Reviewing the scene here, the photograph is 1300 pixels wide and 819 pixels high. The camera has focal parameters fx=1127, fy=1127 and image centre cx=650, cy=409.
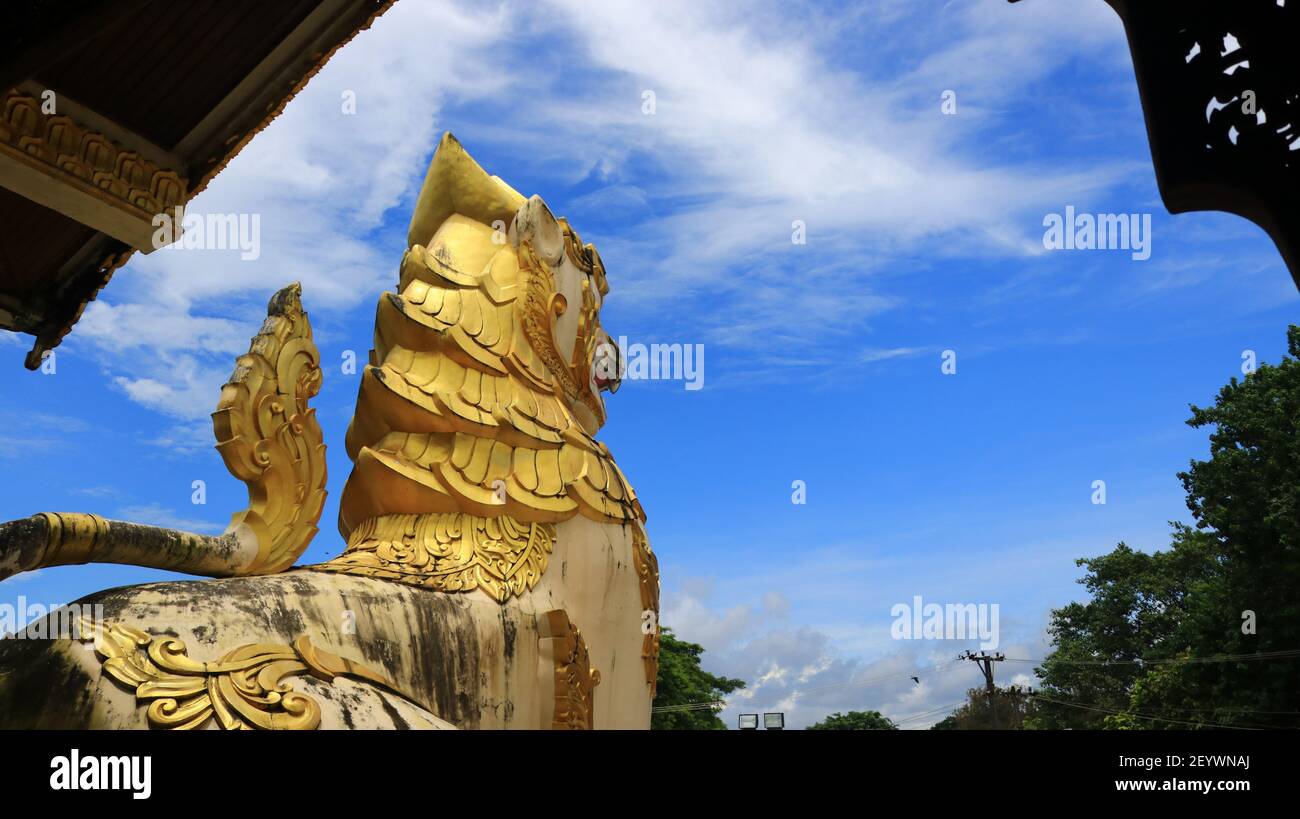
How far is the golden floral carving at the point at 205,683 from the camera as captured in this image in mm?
4086

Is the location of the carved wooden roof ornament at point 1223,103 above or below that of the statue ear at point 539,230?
below

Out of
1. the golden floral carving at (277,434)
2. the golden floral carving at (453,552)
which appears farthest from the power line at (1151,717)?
the golden floral carving at (277,434)

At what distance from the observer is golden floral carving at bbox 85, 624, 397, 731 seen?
13.4 feet

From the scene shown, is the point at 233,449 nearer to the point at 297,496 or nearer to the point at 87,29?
the point at 297,496

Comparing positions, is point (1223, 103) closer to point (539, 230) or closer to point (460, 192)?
point (539, 230)

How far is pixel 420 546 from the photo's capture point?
239 inches

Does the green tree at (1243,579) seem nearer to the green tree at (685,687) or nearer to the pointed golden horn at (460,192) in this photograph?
the green tree at (685,687)

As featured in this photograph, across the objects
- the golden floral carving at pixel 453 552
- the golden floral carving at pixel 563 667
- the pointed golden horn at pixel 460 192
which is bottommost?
the golden floral carving at pixel 563 667

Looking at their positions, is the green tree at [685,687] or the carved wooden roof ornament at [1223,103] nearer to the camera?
the carved wooden roof ornament at [1223,103]

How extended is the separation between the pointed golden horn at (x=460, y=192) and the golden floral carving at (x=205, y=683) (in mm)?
3662

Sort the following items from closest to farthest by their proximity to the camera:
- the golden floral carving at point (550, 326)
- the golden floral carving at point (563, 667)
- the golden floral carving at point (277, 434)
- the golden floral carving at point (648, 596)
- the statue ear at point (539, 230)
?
the golden floral carving at point (277, 434), the golden floral carving at point (563, 667), the golden floral carving at point (648, 596), the golden floral carving at point (550, 326), the statue ear at point (539, 230)

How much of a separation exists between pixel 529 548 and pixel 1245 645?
15.0m

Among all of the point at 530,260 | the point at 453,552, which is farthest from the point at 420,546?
the point at 530,260

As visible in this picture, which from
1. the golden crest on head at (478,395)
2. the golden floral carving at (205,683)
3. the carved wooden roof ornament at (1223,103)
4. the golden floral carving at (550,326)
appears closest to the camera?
the carved wooden roof ornament at (1223,103)
